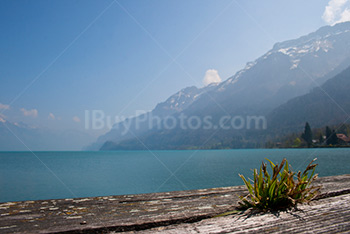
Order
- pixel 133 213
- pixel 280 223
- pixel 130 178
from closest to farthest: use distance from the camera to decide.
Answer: pixel 280 223 < pixel 133 213 < pixel 130 178

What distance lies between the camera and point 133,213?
183cm

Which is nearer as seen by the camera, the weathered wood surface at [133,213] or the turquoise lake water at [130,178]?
the weathered wood surface at [133,213]

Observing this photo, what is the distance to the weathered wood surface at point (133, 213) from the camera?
1.47 metres

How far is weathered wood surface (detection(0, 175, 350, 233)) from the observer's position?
57.9 inches

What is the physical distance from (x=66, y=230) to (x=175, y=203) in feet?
3.26

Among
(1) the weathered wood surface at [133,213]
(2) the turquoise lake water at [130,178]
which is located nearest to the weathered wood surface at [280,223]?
(1) the weathered wood surface at [133,213]

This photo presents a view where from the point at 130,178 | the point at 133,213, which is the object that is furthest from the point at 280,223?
the point at 130,178

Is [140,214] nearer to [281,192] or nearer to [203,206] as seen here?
[203,206]

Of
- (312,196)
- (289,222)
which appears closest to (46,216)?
(289,222)

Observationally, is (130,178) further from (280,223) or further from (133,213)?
(280,223)

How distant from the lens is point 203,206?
1913 mm

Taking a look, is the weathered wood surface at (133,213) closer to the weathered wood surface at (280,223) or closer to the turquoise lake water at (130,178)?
the weathered wood surface at (280,223)

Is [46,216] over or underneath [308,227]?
over

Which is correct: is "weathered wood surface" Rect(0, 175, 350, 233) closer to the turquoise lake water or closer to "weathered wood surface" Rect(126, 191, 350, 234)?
"weathered wood surface" Rect(126, 191, 350, 234)
